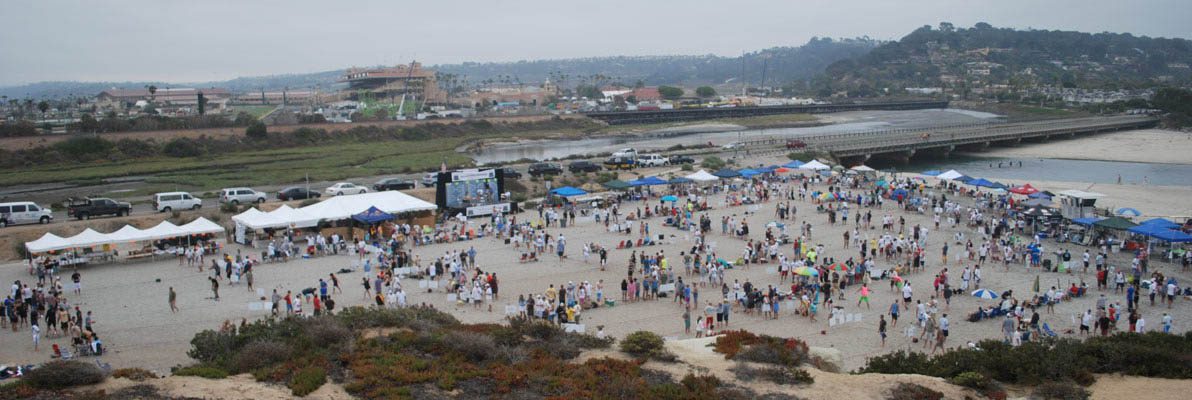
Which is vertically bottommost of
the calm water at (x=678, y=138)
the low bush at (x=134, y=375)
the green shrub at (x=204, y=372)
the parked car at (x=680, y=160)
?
the calm water at (x=678, y=138)

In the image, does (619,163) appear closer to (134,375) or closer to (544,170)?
(544,170)

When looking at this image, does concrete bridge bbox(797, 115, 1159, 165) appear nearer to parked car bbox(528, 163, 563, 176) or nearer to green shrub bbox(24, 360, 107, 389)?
parked car bbox(528, 163, 563, 176)

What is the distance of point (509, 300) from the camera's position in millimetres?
20844

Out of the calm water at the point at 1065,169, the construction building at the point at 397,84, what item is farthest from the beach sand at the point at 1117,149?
the construction building at the point at 397,84

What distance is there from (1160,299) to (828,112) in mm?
121389

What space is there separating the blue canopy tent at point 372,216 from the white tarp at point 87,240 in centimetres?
745

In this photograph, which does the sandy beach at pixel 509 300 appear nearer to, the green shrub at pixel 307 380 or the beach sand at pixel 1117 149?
the green shrub at pixel 307 380

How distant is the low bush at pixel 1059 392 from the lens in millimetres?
12234

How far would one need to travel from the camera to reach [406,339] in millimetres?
14469

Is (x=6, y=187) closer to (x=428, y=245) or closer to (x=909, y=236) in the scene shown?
(x=428, y=245)

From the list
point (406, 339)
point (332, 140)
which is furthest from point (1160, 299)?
point (332, 140)

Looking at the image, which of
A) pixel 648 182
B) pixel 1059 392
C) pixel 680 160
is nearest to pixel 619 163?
pixel 680 160

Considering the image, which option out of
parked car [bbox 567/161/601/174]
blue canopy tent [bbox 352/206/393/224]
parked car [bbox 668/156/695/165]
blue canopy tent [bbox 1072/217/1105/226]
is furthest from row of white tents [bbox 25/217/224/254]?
parked car [bbox 668/156/695/165]

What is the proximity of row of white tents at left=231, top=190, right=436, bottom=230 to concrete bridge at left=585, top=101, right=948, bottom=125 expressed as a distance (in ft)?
273
